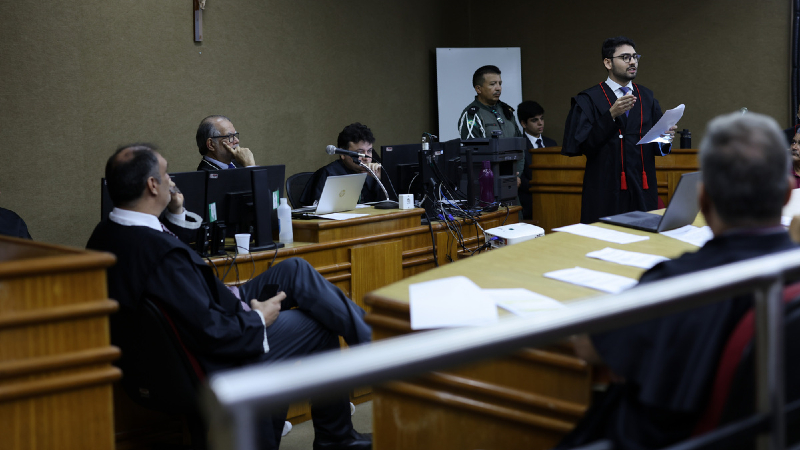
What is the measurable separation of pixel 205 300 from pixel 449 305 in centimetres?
93

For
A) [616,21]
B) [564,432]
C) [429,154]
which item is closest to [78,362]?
[564,432]

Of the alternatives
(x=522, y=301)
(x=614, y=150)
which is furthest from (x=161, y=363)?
(x=614, y=150)

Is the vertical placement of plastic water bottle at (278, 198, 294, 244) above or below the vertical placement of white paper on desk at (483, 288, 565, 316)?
above

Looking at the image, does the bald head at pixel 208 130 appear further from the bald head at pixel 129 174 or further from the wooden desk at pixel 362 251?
the bald head at pixel 129 174

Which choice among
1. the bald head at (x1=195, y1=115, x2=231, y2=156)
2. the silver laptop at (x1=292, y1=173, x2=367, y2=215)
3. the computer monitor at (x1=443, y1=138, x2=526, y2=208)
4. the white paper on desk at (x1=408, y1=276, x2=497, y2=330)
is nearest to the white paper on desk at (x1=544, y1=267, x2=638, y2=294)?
the white paper on desk at (x1=408, y1=276, x2=497, y2=330)

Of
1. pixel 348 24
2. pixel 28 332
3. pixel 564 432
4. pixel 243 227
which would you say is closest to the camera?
pixel 564 432

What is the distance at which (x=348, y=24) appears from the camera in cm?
667

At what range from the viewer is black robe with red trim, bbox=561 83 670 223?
4.20m

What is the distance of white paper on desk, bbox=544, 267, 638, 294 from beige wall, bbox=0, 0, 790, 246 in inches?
146

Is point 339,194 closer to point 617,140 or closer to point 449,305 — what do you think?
point 617,140

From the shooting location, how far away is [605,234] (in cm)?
260

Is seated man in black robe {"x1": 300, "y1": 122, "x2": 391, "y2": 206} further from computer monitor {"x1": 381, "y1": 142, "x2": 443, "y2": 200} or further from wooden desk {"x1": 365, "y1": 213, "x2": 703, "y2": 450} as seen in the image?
wooden desk {"x1": 365, "y1": 213, "x2": 703, "y2": 450}

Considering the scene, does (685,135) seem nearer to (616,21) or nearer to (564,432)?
(616,21)

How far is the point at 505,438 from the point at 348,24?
554 cm
